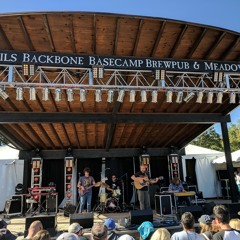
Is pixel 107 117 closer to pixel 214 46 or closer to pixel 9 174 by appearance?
pixel 214 46

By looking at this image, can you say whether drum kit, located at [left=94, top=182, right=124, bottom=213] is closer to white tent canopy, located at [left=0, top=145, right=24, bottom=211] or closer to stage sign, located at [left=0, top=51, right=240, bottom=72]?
white tent canopy, located at [left=0, top=145, right=24, bottom=211]

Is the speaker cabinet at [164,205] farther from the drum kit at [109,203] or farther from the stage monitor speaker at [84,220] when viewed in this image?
the stage monitor speaker at [84,220]

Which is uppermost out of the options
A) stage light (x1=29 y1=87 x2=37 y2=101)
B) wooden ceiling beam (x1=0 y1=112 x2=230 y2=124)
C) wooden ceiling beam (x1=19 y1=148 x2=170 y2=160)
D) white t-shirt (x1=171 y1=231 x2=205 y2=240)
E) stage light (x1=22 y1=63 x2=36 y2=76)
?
stage light (x1=22 y1=63 x2=36 y2=76)

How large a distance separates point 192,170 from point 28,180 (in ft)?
26.3

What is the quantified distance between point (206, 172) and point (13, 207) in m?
9.17

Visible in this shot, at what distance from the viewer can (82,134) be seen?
10414 millimetres

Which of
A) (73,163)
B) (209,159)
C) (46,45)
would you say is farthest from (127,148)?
(46,45)

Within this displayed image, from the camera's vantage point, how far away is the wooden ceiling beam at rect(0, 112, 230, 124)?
7.68 metres

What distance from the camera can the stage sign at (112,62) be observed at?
5.09 metres

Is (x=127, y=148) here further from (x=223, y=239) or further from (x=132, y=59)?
(x=223, y=239)

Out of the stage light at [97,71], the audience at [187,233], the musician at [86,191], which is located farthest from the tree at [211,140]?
the audience at [187,233]

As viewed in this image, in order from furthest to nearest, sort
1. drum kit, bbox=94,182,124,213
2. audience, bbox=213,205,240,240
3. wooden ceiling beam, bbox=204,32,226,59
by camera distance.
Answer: drum kit, bbox=94,182,124,213
wooden ceiling beam, bbox=204,32,226,59
audience, bbox=213,205,240,240

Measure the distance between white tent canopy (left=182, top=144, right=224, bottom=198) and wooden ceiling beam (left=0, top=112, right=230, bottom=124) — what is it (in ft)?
15.3

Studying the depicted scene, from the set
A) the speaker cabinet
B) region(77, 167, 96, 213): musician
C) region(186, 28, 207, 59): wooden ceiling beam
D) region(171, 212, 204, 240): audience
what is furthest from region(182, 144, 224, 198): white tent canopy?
region(171, 212, 204, 240): audience
